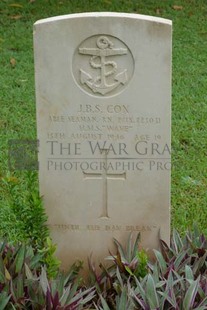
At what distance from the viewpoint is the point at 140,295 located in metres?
3.58

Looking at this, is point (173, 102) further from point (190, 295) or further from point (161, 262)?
point (190, 295)

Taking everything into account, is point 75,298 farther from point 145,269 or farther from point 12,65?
point 12,65

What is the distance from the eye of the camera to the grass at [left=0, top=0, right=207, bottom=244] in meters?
4.72

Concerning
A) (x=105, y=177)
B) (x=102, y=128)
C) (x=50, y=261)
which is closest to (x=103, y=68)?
(x=102, y=128)

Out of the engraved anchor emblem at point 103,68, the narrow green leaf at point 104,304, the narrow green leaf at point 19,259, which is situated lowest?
the narrow green leaf at point 104,304

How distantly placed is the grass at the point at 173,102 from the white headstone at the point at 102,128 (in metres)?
0.22

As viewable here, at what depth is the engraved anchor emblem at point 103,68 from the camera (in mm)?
3701

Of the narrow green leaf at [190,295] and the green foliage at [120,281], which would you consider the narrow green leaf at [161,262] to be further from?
the narrow green leaf at [190,295]

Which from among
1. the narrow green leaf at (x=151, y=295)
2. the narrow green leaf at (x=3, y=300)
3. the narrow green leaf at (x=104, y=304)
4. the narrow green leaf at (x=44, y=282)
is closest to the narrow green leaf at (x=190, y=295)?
the narrow green leaf at (x=151, y=295)

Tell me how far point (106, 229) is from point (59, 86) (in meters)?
0.87

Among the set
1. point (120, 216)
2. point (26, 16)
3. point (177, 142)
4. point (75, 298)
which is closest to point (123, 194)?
point (120, 216)

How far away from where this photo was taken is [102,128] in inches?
152

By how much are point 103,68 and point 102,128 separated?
33cm

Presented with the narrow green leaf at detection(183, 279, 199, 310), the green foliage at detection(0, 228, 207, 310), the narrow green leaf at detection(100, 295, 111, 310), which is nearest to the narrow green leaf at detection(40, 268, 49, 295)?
the green foliage at detection(0, 228, 207, 310)
